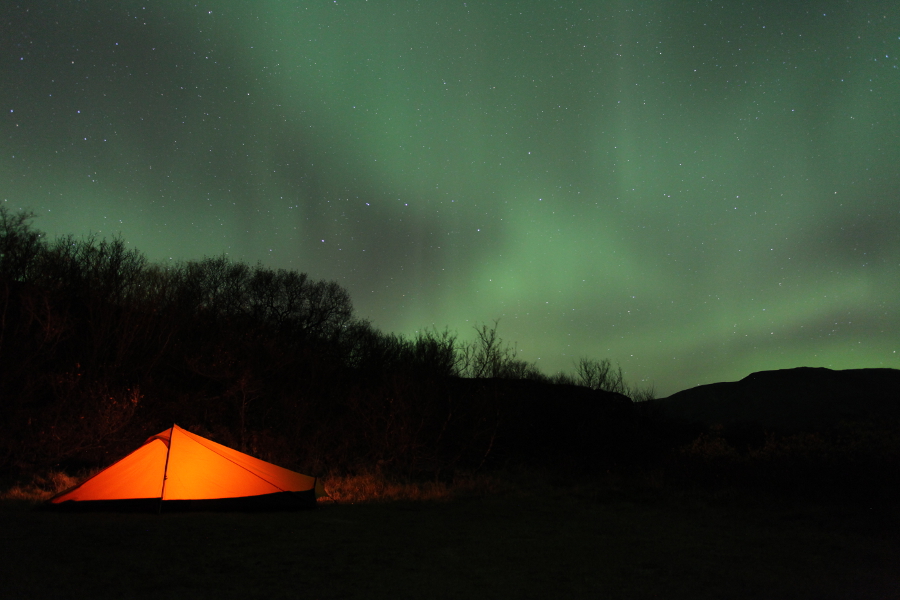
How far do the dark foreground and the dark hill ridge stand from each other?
178 feet

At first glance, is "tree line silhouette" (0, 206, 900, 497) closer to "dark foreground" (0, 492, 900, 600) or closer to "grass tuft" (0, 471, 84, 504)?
"grass tuft" (0, 471, 84, 504)

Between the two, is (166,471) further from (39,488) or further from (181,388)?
(181,388)

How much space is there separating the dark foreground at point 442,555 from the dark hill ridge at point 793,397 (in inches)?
2136

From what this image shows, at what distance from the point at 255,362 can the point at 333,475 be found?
9982 millimetres

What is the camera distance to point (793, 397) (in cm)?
7700

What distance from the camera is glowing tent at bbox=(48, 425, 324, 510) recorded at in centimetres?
1012

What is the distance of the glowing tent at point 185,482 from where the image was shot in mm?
10117

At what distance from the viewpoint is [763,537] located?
1010 centimetres

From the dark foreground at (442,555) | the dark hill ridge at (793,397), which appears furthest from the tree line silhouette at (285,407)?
the dark hill ridge at (793,397)

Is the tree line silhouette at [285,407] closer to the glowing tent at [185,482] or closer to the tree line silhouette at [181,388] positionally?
the tree line silhouette at [181,388]

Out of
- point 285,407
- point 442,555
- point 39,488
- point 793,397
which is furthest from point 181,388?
point 793,397

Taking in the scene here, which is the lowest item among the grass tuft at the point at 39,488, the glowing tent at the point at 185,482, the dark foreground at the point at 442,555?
the dark foreground at the point at 442,555

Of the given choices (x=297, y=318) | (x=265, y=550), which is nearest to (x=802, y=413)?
(x=297, y=318)

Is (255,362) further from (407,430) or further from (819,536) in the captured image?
(819,536)
